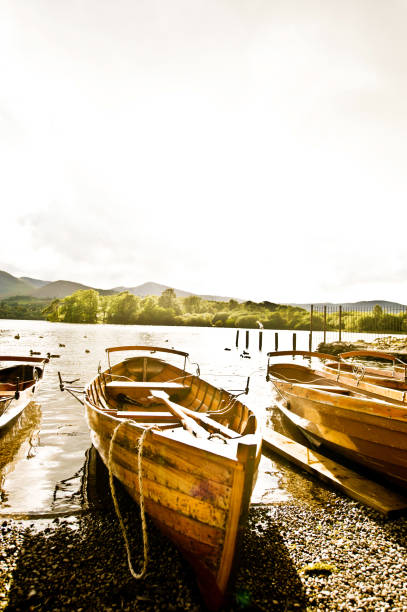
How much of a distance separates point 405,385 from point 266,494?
5.28 metres

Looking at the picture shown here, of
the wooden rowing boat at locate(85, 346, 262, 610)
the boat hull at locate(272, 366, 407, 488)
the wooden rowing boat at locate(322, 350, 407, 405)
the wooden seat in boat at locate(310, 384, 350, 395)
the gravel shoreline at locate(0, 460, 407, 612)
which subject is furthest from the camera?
the wooden rowing boat at locate(322, 350, 407, 405)

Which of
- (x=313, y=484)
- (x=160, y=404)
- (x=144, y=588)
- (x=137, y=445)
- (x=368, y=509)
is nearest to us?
(x=144, y=588)

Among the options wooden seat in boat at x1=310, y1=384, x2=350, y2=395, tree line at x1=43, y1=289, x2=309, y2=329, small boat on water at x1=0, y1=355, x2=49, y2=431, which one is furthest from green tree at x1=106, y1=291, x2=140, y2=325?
wooden seat in boat at x1=310, y1=384, x2=350, y2=395

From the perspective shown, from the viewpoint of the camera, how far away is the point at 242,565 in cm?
405

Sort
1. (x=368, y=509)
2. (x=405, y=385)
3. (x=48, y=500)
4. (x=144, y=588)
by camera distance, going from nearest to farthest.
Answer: (x=144, y=588), (x=368, y=509), (x=48, y=500), (x=405, y=385)

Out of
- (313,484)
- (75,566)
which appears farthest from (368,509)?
(75,566)

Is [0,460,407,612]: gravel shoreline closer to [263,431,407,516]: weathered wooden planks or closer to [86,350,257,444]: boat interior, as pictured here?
[263,431,407,516]: weathered wooden planks

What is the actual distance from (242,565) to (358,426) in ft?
10.8

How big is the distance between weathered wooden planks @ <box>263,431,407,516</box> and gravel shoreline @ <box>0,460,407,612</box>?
235 mm

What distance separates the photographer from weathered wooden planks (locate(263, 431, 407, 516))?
5344 mm

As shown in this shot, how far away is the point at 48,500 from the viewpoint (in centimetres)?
572

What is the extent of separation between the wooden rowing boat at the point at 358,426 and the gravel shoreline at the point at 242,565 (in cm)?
97

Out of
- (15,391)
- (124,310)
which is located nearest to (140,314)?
(124,310)

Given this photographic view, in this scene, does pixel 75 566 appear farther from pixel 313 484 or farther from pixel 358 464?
pixel 358 464
